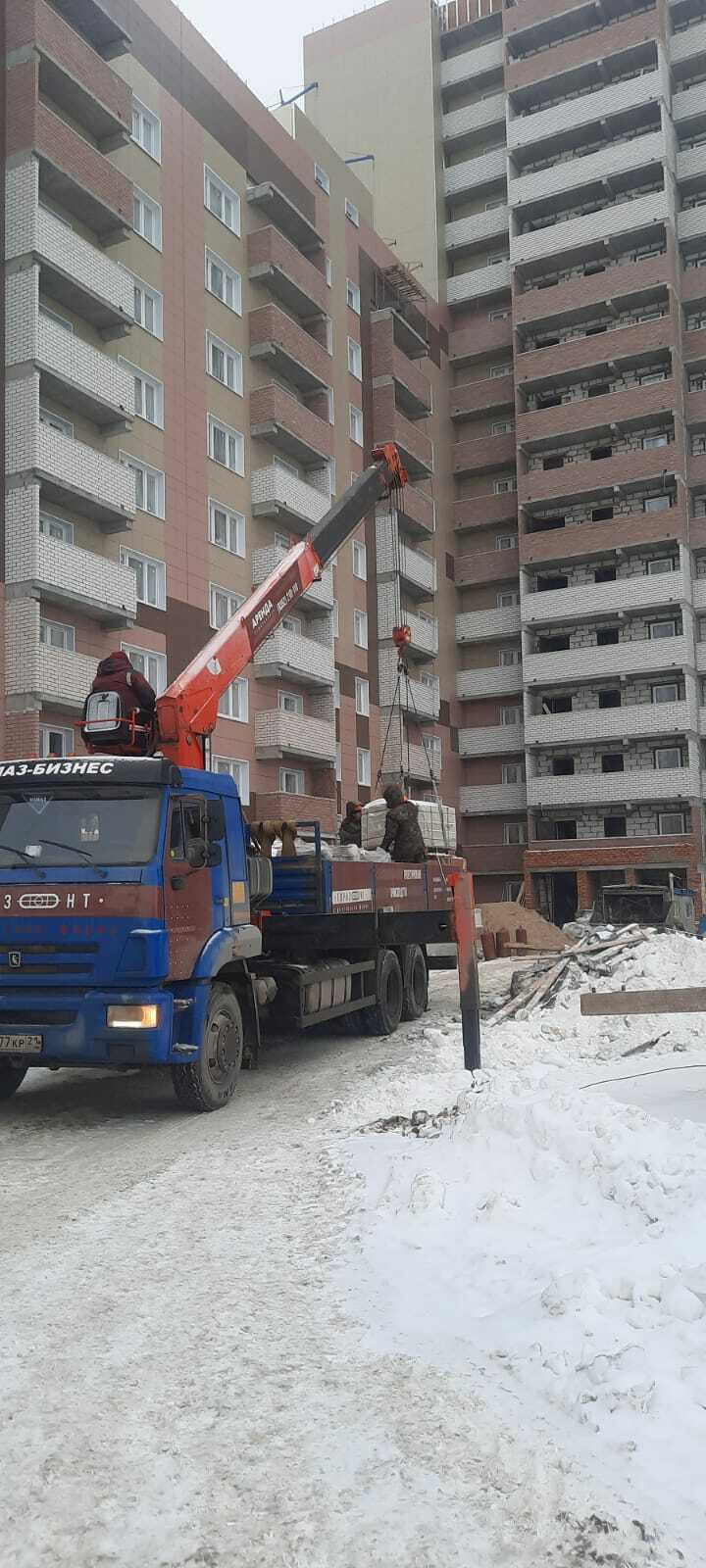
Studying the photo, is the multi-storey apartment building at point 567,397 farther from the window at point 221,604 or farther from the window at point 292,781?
the window at point 221,604

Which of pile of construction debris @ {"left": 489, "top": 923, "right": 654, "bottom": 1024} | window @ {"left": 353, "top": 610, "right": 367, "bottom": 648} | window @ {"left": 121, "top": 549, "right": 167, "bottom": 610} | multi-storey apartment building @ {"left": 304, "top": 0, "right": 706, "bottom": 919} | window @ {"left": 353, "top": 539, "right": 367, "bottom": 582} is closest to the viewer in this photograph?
pile of construction debris @ {"left": 489, "top": 923, "right": 654, "bottom": 1024}

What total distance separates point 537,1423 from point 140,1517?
49.4 inches

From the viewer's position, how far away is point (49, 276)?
21891mm

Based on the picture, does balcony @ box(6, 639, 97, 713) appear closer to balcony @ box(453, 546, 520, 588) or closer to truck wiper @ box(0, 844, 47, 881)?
truck wiper @ box(0, 844, 47, 881)

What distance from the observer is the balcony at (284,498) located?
29797mm

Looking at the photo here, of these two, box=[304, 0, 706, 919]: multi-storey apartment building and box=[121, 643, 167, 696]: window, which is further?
box=[304, 0, 706, 919]: multi-storey apartment building

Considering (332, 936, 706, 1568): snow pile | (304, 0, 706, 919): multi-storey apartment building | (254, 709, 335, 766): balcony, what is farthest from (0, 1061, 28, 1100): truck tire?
(304, 0, 706, 919): multi-storey apartment building

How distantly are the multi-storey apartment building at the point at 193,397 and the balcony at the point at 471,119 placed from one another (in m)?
10.4

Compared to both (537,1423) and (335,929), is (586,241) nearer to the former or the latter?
(335,929)

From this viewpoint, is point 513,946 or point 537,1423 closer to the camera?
point 537,1423

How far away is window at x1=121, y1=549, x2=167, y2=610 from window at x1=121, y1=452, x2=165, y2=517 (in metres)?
1.13

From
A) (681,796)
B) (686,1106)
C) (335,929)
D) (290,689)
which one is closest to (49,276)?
(290,689)

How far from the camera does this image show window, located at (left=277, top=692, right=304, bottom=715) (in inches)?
1217

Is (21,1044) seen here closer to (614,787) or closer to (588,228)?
(614,787)
